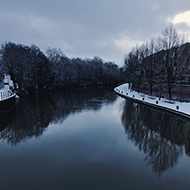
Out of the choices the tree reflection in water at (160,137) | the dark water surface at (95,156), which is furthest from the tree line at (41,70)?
the tree reflection in water at (160,137)

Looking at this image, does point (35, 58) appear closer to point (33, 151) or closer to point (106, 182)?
point (33, 151)

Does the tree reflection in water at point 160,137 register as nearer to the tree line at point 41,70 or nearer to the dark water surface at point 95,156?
the dark water surface at point 95,156

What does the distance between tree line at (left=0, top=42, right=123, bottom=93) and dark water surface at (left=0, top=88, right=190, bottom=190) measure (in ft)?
102

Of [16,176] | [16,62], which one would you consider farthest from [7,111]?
[16,62]

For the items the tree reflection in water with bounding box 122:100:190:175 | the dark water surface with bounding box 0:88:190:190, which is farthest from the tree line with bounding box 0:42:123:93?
the tree reflection in water with bounding box 122:100:190:175

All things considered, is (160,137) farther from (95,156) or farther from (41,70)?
(41,70)

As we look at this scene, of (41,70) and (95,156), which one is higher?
(41,70)

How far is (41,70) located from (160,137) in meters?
50.5

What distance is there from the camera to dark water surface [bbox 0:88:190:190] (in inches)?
252

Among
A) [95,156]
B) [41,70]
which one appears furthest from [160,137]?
[41,70]

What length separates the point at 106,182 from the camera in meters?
6.33

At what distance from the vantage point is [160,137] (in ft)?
38.7

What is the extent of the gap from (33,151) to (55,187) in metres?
4.25

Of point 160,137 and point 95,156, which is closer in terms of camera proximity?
point 95,156
